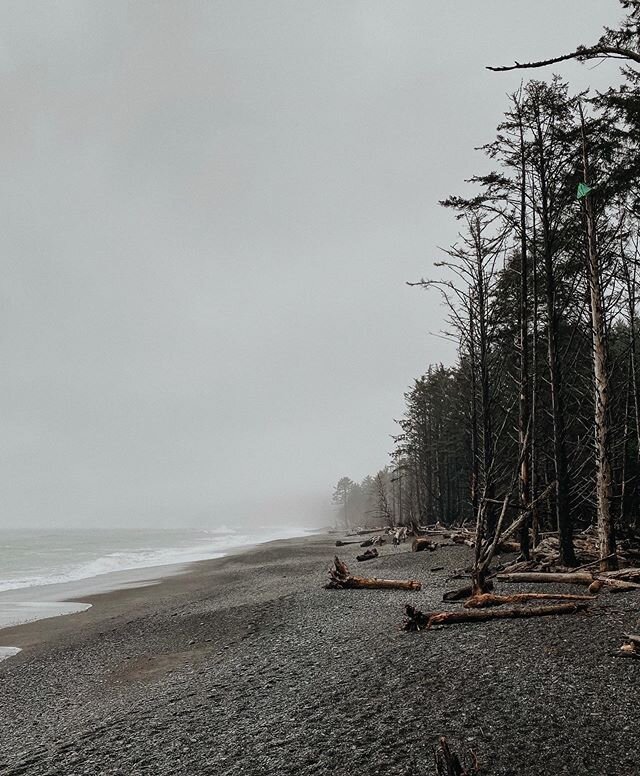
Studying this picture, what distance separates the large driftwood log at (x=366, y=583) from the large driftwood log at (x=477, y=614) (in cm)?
424

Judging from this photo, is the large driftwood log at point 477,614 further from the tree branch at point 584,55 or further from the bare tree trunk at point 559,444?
the tree branch at point 584,55

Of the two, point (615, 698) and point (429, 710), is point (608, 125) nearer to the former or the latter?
point (615, 698)

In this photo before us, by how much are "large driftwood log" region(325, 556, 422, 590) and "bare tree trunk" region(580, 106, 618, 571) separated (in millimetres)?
4634

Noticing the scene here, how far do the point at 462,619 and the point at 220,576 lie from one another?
18683mm

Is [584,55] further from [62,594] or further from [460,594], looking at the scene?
[62,594]

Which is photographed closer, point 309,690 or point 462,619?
point 309,690

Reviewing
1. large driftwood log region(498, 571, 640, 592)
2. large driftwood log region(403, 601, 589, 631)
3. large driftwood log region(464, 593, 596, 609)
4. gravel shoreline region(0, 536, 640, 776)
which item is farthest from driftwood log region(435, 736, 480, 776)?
large driftwood log region(498, 571, 640, 592)

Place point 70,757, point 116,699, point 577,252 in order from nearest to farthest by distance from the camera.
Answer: point 70,757
point 116,699
point 577,252

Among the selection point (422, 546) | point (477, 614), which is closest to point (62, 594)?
point (422, 546)

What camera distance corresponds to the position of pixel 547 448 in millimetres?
25219

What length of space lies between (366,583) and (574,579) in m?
5.40

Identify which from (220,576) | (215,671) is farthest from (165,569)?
(215,671)

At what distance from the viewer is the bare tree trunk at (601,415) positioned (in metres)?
12.1

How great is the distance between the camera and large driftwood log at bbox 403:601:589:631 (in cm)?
841
